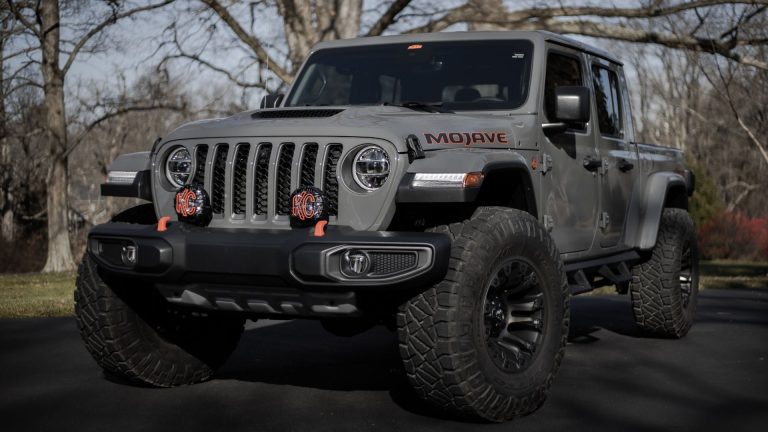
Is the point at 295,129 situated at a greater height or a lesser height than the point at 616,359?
greater

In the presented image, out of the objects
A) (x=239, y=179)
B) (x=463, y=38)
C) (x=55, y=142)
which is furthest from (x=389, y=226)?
(x=55, y=142)

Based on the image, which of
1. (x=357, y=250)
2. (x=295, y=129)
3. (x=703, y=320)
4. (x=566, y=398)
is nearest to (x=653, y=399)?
(x=566, y=398)

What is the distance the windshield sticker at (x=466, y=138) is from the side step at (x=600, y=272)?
1.25 metres

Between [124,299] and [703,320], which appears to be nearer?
[124,299]

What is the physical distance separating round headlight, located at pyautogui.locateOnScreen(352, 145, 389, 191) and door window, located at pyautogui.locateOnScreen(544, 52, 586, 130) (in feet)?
5.31

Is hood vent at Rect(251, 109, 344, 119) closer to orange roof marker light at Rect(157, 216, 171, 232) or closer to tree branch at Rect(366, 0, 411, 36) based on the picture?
orange roof marker light at Rect(157, 216, 171, 232)

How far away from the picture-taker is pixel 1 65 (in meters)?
22.2

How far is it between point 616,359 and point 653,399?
1447 millimetres

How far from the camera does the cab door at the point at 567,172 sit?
5961 mm

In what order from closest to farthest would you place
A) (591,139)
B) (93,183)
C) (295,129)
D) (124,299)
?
(295,129), (124,299), (591,139), (93,183)

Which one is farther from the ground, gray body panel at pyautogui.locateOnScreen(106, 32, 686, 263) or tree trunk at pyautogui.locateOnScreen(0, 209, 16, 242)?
gray body panel at pyautogui.locateOnScreen(106, 32, 686, 263)

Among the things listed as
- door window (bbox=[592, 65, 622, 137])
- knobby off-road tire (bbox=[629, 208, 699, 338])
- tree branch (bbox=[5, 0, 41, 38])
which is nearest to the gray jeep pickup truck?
door window (bbox=[592, 65, 622, 137])

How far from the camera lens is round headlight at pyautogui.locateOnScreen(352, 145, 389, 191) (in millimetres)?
4816

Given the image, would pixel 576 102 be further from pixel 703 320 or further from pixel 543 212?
pixel 703 320
